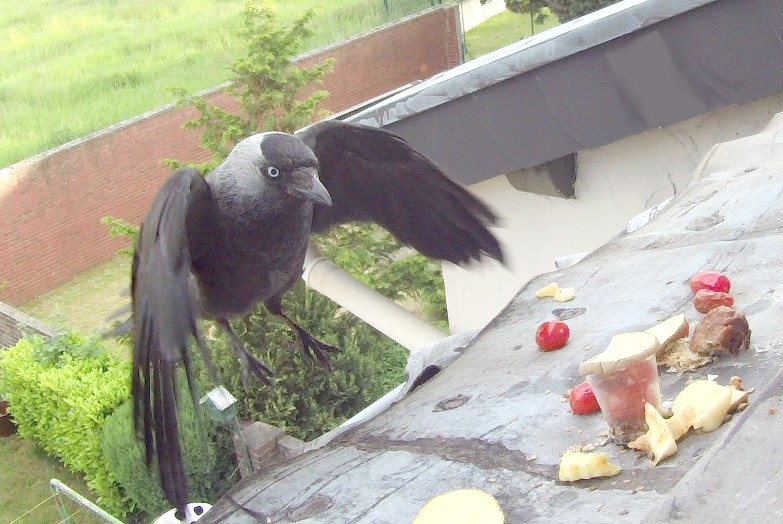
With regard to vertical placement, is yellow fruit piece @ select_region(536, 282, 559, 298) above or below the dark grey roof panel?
below

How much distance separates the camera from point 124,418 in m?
6.29

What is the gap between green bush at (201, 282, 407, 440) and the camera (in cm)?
640

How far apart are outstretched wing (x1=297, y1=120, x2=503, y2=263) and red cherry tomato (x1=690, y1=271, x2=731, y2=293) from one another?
105 cm

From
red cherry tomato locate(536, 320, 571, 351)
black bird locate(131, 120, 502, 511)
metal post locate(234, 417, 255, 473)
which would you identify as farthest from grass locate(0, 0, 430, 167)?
red cherry tomato locate(536, 320, 571, 351)

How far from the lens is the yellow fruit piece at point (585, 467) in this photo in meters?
1.30

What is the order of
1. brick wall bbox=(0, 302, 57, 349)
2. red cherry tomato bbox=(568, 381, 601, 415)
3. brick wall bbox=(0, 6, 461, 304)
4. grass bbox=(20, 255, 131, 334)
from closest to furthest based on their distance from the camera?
1. red cherry tomato bbox=(568, 381, 601, 415)
2. brick wall bbox=(0, 302, 57, 349)
3. grass bbox=(20, 255, 131, 334)
4. brick wall bbox=(0, 6, 461, 304)

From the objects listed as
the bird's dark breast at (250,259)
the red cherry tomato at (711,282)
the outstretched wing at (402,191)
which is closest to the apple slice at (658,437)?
the red cherry tomato at (711,282)

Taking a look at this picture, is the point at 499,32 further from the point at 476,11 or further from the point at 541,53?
the point at 541,53

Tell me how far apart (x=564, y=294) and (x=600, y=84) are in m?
1.15

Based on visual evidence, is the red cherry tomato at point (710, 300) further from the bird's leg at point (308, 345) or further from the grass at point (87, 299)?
the grass at point (87, 299)

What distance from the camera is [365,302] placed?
15.1ft

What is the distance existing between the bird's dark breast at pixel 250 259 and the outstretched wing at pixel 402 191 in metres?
0.39

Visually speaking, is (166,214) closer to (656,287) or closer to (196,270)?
(196,270)

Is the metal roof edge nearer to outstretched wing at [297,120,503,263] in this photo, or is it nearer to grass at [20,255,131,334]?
outstretched wing at [297,120,503,263]
